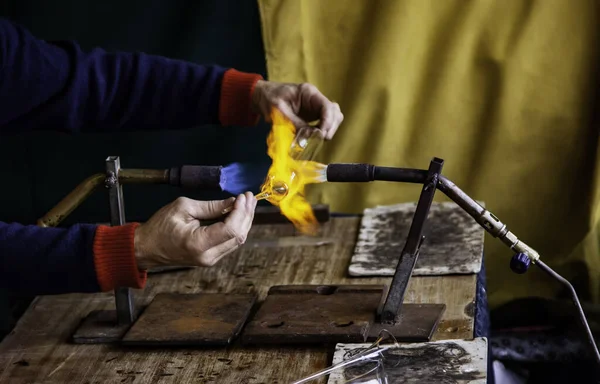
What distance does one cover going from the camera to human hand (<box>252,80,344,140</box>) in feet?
7.18

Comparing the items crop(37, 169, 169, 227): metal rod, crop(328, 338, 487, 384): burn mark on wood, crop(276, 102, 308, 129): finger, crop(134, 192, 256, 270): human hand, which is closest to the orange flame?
crop(276, 102, 308, 129): finger

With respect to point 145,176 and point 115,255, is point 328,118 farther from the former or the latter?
point 115,255

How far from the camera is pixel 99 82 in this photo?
7.71 feet

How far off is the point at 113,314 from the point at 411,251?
70 cm

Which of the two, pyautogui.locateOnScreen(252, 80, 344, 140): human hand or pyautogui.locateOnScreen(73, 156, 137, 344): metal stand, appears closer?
pyautogui.locateOnScreen(73, 156, 137, 344): metal stand

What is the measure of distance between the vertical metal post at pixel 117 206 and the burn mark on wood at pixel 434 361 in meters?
0.51

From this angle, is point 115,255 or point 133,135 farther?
point 133,135

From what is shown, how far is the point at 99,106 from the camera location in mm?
2379

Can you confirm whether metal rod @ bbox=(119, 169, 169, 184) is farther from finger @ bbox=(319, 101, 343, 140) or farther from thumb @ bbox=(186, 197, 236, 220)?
finger @ bbox=(319, 101, 343, 140)

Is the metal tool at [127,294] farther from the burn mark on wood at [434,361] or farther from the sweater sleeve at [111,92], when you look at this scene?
the sweater sleeve at [111,92]

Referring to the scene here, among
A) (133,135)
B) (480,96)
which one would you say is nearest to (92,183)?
(133,135)

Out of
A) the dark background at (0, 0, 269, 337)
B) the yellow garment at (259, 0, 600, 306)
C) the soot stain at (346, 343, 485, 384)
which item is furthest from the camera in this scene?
the dark background at (0, 0, 269, 337)

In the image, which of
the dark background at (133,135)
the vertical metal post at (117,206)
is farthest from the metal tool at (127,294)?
the dark background at (133,135)

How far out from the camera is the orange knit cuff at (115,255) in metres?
1.68
